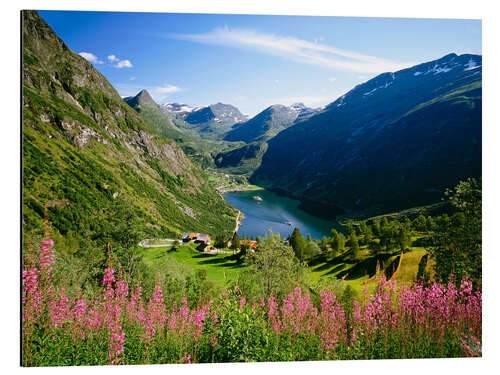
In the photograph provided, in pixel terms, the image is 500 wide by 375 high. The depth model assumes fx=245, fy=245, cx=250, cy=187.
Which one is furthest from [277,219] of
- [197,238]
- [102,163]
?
[102,163]

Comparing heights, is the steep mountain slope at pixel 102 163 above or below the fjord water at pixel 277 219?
above

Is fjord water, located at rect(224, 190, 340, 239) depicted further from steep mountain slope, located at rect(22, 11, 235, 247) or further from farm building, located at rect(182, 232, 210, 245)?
farm building, located at rect(182, 232, 210, 245)

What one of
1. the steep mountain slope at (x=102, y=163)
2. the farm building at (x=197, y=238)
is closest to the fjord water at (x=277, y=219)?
the steep mountain slope at (x=102, y=163)

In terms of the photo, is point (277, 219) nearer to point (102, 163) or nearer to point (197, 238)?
point (197, 238)

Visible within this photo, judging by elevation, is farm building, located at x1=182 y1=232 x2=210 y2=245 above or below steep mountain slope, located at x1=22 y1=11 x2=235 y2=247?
below

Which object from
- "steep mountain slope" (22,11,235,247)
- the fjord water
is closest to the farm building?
"steep mountain slope" (22,11,235,247)

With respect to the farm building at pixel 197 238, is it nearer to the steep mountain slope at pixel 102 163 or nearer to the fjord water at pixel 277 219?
the steep mountain slope at pixel 102 163
